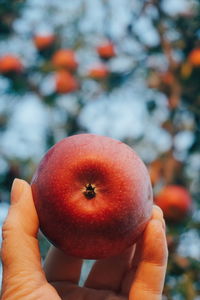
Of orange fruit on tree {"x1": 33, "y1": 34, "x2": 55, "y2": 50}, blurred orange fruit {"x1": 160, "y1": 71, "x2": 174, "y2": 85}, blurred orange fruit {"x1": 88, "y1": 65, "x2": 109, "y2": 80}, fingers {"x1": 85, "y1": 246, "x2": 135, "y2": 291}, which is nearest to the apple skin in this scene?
fingers {"x1": 85, "y1": 246, "x2": 135, "y2": 291}

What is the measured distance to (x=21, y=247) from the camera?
110cm

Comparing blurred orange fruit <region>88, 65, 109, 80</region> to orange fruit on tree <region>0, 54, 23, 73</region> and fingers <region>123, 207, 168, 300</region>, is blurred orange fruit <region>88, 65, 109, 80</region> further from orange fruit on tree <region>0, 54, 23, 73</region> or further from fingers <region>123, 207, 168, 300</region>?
fingers <region>123, 207, 168, 300</region>

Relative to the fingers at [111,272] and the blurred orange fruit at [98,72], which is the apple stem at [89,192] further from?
the blurred orange fruit at [98,72]

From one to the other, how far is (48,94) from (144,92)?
23.8 inches

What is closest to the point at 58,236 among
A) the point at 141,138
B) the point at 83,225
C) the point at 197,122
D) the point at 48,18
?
the point at 83,225

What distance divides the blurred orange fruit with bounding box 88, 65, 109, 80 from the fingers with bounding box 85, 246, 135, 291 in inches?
57.5

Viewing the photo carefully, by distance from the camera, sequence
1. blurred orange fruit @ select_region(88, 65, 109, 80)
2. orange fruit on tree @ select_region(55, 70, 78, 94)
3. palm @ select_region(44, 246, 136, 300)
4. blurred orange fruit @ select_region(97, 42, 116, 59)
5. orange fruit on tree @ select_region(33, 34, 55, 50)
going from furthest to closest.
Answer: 1. blurred orange fruit @ select_region(97, 42, 116, 59)
2. orange fruit on tree @ select_region(33, 34, 55, 50)
3. orange fruit on tree @ select_region(55, 70, 78, 94)
4. blurred orange fruit @ select_region(88, 65, 109, 80)
5. palm @ select_region(44, 246, 136, 300)

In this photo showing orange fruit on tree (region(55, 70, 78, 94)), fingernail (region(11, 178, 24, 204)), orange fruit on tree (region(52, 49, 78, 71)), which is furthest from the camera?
orange fruit on tree (region(52, 49, 78, 71))

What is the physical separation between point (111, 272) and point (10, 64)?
77.6 inches

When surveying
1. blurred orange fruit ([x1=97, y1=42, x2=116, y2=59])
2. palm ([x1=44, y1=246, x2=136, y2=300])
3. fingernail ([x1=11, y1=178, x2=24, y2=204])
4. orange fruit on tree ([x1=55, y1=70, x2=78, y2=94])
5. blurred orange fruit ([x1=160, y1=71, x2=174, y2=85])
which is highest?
blurred orange fruit ([x1=97, y1=42, x2=116, y2=59])

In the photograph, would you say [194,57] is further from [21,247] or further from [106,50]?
[21,247]

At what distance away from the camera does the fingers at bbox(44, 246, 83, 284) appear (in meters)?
1.42

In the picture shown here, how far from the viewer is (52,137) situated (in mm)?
2846

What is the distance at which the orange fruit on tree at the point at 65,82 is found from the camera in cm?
287
